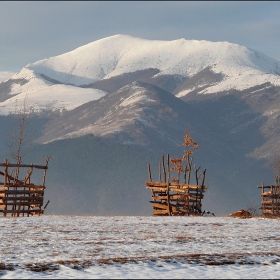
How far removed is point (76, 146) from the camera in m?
199

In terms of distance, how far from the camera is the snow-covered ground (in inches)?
534

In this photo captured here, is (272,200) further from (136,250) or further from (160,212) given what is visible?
(136,250)

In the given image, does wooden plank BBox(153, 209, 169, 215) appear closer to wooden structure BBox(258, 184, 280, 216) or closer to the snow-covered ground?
wooden structure BBox(258, 184, 280, 216)

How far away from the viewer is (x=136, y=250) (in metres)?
16.8

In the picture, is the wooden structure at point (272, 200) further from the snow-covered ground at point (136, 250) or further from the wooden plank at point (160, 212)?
the snow-covered ground at point (136, 250)

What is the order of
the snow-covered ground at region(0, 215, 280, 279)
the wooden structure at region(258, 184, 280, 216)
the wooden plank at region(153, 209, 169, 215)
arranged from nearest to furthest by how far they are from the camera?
1. the snow-covered ground at region(0, 215, 280, 279)
2. the wooden plank at region(153, 209, 169, 215)
3. the wooden structure at region(258, 184, 280, 216)

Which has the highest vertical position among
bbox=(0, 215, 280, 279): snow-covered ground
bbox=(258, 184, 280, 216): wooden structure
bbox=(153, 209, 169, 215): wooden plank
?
bbox=(258, 184, 280, 216): wooden structure

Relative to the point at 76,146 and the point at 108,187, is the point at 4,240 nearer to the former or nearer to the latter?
the point at 108,187

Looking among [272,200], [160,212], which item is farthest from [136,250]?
[272,200]

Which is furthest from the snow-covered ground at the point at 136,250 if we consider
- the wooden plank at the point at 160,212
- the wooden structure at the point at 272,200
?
the wooden structure at the point at 272,200

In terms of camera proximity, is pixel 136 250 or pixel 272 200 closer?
pixel 136 250

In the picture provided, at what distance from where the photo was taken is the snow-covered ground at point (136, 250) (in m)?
13.6

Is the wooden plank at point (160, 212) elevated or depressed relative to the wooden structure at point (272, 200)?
depressed

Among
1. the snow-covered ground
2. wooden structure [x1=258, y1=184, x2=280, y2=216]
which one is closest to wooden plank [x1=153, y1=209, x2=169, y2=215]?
wooden structure [x1=258, y1=184, x2=280, y2=216]
